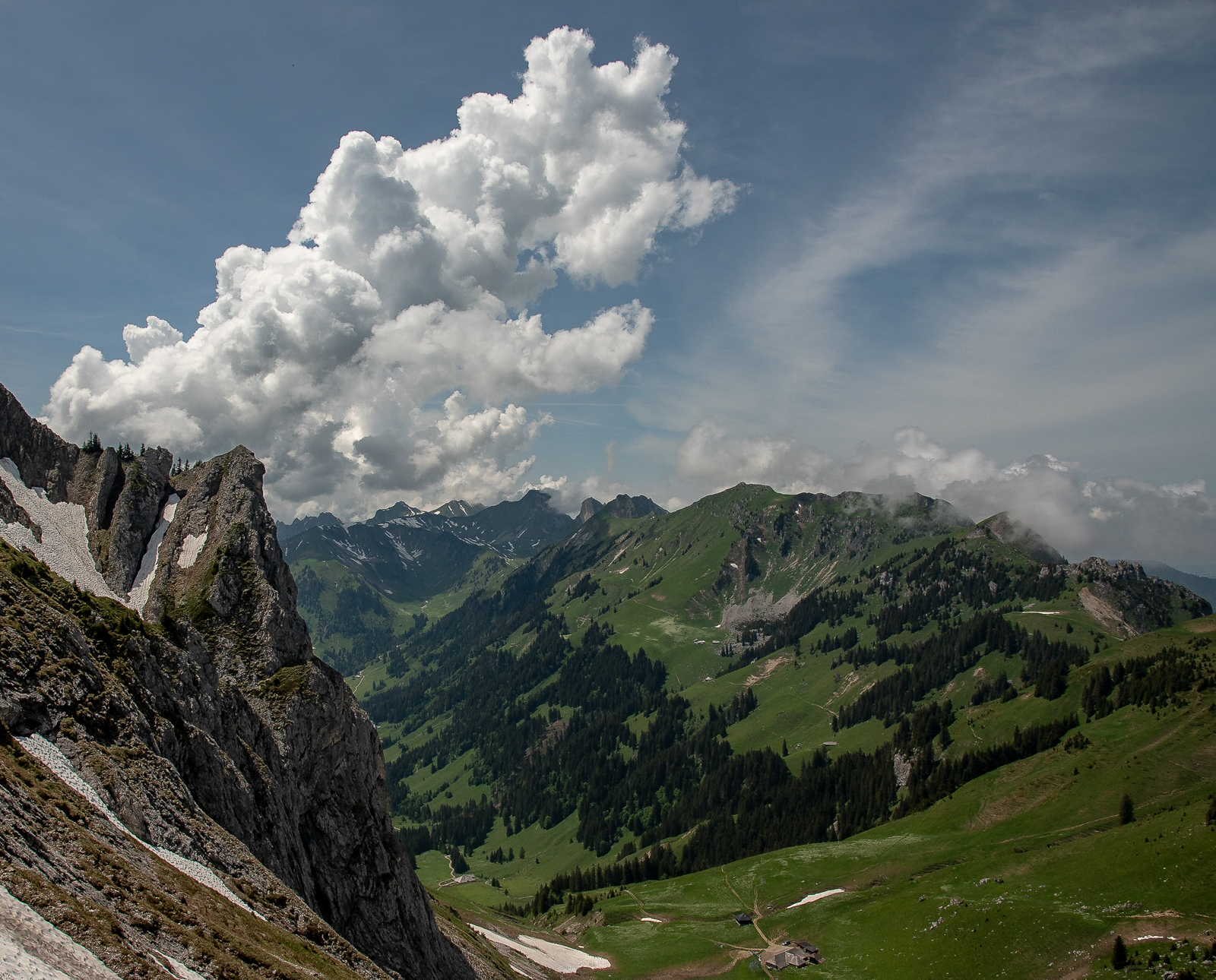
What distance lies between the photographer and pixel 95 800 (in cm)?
3594

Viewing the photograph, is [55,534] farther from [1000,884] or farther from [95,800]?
[1000,884]

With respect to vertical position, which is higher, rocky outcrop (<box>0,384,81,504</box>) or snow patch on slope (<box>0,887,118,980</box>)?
rocky outcrop (<box>0,384,81,504</box>)

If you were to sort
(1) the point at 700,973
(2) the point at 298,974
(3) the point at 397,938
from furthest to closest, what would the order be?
(1) the point at 700,973, (3) the point at 397,938, (2) the point at 298,974

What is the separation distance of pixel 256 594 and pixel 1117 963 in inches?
4119

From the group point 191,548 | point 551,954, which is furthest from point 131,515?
point 551,954

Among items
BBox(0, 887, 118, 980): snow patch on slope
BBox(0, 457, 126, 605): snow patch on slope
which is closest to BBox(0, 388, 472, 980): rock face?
BBox(0, 457, 126, 605): snow patch on slope

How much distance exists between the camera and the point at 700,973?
112m

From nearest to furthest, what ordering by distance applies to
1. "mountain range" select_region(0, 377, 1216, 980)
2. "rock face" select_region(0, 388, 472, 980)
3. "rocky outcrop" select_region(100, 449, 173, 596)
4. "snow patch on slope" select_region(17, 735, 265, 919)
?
"mountain range" select_region(0, 377, 1216, 980), "snow patch on slope" select_region(17, 735, 265, 919), "rock face" select_region(0, 388, 472, 980), "rocky outcrop" select_region(100, 449, 173, 596)

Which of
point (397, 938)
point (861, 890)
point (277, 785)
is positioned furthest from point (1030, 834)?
point (277, 785)

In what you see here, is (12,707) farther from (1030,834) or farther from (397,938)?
(1030,834)

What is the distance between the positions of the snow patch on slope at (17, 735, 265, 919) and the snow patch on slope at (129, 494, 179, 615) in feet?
163

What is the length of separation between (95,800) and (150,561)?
73.9 meters

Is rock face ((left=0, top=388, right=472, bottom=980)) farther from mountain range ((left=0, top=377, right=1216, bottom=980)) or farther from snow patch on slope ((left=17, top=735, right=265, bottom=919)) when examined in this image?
snow patch on slope ((left=17, top=735, right=265, bottom=919))

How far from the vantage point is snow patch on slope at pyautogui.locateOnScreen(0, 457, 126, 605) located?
81750mm
